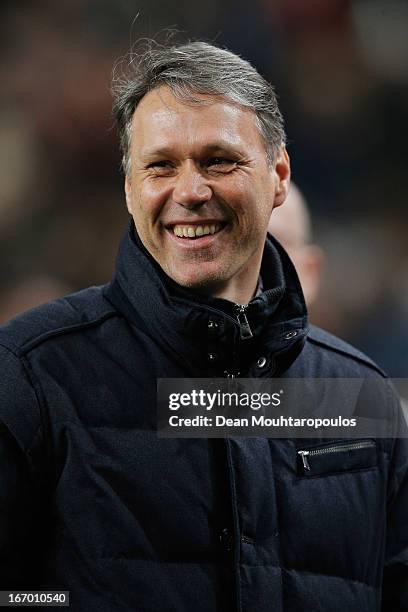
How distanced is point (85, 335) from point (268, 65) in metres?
1.85

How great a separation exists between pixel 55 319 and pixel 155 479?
0.71 feet

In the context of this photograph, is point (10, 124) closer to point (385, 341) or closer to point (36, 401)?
point (385, 341)

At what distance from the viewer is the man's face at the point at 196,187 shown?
1075 mm

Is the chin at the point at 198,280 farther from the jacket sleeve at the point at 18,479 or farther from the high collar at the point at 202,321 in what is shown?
the jacket sleeve at the point at 18,479

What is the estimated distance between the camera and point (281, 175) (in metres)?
1.22

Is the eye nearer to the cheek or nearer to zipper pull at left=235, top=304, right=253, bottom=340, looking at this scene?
the cheek

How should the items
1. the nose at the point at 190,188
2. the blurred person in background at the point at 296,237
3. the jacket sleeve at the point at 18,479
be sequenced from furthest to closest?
the blurred person in background at the point at 296,237, the nose at the point at 190,188, the jacket sleeve at the point at 18,479

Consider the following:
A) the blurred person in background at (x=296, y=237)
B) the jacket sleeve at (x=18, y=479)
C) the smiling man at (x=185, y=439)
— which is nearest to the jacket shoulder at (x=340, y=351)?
the smiling man at (x=185, y=439)

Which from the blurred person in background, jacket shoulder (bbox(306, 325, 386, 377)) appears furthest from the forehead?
the blurred person in background

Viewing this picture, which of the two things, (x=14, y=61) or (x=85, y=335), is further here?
(x=14, y=61)

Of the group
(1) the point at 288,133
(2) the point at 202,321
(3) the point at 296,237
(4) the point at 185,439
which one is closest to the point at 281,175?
(2) the point at 202,321

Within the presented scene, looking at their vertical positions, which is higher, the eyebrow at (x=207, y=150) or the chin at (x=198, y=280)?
the eyebrow at (x=207, y=150)

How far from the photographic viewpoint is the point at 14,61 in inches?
103

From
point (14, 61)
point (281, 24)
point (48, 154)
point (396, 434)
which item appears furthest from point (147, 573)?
point (281, 24)
